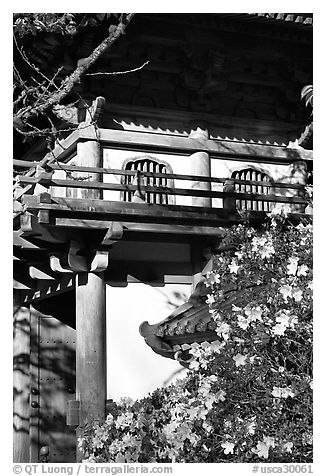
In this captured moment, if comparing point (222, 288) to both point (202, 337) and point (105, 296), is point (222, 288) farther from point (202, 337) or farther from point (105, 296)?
point (105, 296)

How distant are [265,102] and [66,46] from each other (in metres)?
3.33

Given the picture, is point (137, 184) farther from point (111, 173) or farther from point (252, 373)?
point (252, 373)

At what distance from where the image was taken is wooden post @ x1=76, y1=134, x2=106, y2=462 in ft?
33.3

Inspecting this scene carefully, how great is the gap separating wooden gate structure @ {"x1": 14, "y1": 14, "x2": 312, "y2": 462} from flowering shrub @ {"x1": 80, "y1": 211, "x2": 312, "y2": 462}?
2270 millimetres

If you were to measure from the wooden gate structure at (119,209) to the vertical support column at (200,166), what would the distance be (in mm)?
18

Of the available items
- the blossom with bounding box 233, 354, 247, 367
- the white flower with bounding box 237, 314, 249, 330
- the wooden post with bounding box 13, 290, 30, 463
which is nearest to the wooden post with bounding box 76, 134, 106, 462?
the wooden post with bounding box 13, 290, 30, 463

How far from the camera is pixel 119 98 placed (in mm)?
11367

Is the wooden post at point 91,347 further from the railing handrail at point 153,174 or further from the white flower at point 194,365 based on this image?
the white flower at point 194,365

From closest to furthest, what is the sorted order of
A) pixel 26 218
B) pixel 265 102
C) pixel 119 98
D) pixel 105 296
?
pixel 26 218 → pixel 105 296 → pixel 119 98 → pixel 265 102

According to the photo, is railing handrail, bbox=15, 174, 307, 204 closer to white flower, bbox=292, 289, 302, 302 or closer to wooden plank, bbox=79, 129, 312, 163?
wooden plank, bbox=79, 129, 312, 163

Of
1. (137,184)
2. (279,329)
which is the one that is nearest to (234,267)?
(279,329)

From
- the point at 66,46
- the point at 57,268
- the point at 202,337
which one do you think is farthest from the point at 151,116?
the point at 202,337

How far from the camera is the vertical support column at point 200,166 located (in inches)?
457

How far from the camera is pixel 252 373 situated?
258 inches
